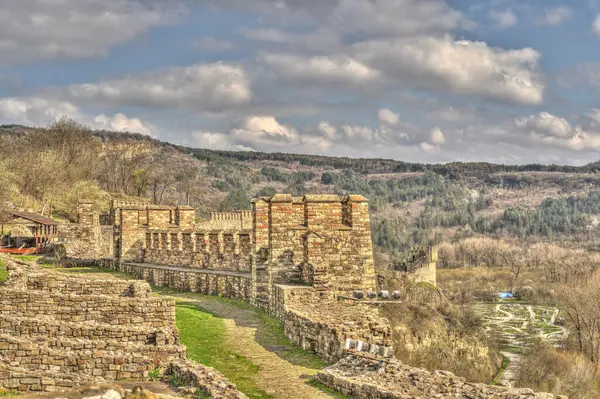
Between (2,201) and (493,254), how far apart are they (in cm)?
14432

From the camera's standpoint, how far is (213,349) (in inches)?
592

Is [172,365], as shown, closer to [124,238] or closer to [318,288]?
[318,288]

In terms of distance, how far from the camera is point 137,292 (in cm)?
1738

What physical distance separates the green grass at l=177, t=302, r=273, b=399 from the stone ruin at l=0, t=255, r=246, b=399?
3.26 feet

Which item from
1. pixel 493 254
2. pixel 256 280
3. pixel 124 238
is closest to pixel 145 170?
pixel 124 238

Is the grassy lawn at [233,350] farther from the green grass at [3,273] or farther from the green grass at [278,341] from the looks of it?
the green grass at [3,273]

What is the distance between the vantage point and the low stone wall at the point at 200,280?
77.5 feet

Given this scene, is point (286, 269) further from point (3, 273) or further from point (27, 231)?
point (27, 231)

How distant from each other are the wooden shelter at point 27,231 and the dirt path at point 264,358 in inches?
904

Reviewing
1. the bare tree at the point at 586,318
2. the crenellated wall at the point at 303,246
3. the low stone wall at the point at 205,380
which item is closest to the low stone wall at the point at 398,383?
the low stone wall at the point at 205,380

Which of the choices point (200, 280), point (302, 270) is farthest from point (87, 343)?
point (200, 280)

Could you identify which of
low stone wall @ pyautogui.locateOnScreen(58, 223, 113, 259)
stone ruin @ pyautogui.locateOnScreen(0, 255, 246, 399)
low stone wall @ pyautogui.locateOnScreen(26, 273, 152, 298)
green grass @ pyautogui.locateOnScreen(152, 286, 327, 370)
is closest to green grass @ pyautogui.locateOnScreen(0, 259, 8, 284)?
low stone wall @ pyautogui.locateOnScreen(26, 273, 152, 298)

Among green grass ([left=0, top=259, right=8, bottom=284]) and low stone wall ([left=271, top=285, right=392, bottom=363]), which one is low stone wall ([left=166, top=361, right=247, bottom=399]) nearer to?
low stone wall ([left=271, top=285, right=392, bottom=363])

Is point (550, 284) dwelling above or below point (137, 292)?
below
